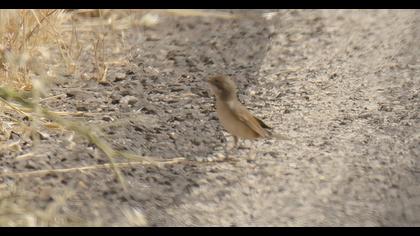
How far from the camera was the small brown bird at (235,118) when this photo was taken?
345 centimetres

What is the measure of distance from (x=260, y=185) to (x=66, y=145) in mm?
893

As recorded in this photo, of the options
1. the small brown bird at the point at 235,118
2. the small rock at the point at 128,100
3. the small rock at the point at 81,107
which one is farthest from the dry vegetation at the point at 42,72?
the small brown bird at the point at 235,118

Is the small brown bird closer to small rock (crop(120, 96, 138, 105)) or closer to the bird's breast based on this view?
the bird's breast

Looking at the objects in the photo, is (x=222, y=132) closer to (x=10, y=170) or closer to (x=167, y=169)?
(x=167, y=169)

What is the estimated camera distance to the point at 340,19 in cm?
540

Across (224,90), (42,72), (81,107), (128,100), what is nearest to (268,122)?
(224,90)

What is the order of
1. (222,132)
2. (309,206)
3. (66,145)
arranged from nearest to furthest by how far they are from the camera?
1. (309,206)
2. (66,145)
3. (222,132)

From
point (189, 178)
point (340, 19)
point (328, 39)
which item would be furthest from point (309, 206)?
point (340, 19)

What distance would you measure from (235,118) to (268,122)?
0.52 metres

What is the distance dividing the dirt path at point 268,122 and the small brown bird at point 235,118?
14cm

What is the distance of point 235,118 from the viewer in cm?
346

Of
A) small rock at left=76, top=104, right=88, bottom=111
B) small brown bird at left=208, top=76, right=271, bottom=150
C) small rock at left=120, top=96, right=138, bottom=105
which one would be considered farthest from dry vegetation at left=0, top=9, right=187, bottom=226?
small brown bird at left=208, top=76, right=271, bottom=150

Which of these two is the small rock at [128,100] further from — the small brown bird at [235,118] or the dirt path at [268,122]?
the small brown bird at [235,118]

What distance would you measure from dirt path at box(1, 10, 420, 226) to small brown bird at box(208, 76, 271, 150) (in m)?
0.14
